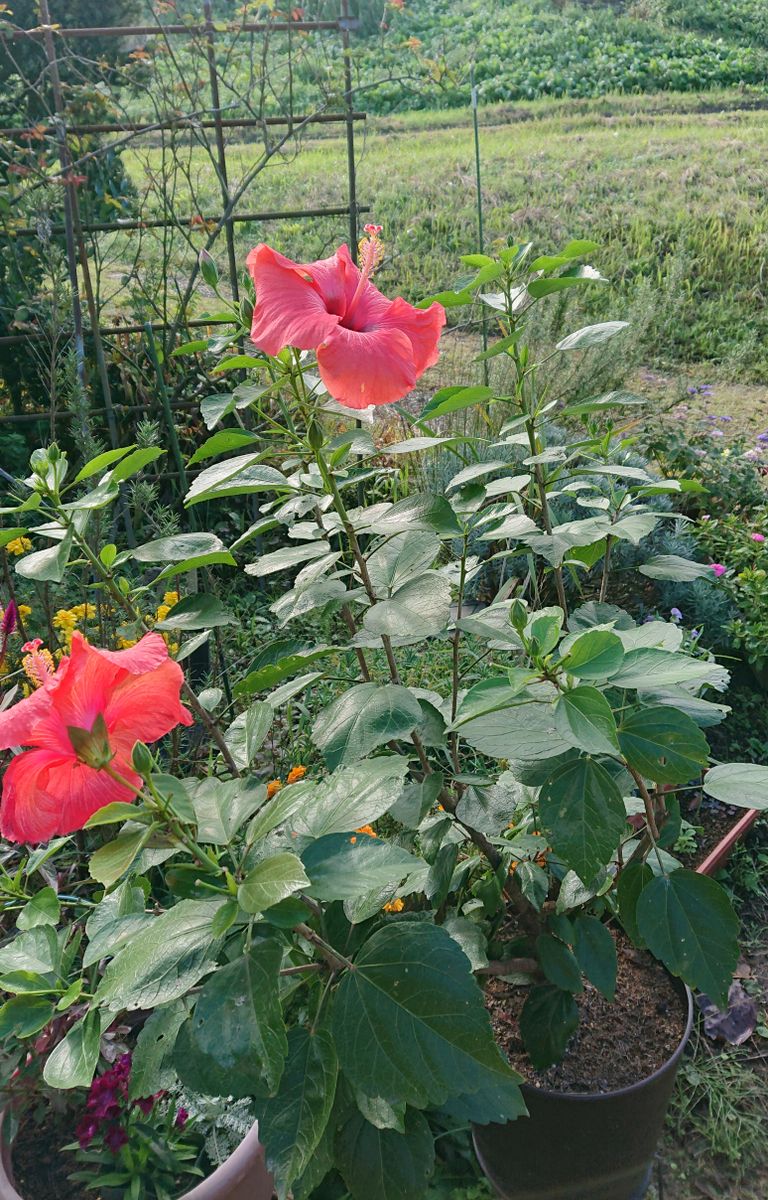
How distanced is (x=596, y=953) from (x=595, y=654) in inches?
21.3

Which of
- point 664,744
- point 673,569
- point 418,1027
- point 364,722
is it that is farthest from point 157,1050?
point 673,569

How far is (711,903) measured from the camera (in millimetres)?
1085

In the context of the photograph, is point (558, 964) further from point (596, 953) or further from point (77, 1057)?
point (77, 1057)

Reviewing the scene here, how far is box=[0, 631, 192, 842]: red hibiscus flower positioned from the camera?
733 mm

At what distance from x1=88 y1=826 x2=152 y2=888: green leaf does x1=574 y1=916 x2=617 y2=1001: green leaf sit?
0.68 m

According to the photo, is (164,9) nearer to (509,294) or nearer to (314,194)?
(509,294)

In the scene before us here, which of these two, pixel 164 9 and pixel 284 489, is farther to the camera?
pixel 164 9

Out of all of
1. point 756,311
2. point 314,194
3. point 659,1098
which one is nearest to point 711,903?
point 659,1098

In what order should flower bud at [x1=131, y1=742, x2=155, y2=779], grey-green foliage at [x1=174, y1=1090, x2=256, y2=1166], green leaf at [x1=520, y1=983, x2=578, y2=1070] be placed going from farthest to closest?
grey-green foliage at [x1=174, y1=1090, x2=256, y2=1166]
green leaf at [x1=520, y1=983, x2=578, y2=1070]
flower bud at [x1=131, y1=742, x2=155, y2=779]

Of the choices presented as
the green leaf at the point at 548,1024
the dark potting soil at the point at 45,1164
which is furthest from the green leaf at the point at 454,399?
the dark potting soil at the point at 45,1164

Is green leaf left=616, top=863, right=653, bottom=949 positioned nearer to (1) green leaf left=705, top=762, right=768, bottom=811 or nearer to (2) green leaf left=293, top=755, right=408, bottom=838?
(1) green leaf left=705, top=762, right=768, bottom=811

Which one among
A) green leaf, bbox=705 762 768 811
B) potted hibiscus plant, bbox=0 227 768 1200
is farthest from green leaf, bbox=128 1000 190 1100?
green leaf, bbox=705 762 768 811

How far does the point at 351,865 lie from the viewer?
0.85 meters

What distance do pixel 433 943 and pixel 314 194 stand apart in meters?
8.09
